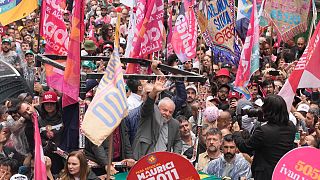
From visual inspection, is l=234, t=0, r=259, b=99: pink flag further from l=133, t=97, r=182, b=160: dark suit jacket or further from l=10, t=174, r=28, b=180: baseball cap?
l=10, t=174, r=28, b=180: baseball cap

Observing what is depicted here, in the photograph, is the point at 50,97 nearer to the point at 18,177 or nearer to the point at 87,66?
the point at 18,177

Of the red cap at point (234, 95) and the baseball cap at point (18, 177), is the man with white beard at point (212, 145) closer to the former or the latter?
the baseball cap at point (18, 177)

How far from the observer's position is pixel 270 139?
10.1 metres

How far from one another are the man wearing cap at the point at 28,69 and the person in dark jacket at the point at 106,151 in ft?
13.2

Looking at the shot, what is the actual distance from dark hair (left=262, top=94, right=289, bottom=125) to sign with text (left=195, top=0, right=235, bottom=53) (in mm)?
6411

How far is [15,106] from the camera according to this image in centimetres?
1212

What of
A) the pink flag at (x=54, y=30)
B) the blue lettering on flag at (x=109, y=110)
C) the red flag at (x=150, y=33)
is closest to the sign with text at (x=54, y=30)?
the pink flag at (x=54, y=30)

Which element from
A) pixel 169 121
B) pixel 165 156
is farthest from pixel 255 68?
pixel 165 156

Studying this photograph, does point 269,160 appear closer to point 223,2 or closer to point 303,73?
point 303,73

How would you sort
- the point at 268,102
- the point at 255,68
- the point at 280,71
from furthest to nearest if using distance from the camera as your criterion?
the point at 280,71 < the point at 255,68 < the point at 268,102

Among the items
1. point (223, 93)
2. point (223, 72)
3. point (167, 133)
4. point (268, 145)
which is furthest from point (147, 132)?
point (223, 72)

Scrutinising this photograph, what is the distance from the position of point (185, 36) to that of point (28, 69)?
2.56m

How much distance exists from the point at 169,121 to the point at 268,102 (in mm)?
1467

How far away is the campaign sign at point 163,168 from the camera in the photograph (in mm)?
9008
